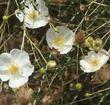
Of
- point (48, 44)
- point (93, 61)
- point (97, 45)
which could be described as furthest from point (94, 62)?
point (48, 44)

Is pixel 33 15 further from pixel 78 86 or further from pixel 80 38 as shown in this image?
pixel 78 86

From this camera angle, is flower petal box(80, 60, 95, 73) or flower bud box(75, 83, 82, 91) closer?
flower bud box(75, 83, 82, 91)

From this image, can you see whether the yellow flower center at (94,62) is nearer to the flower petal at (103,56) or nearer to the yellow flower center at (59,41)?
the flower petal at (103,56)

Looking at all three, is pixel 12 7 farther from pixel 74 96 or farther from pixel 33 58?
pixel 74 96

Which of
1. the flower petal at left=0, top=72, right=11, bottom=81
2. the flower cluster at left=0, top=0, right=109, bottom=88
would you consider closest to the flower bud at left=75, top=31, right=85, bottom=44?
the flower cluster at left=0, top=0, right=109, bottom=88

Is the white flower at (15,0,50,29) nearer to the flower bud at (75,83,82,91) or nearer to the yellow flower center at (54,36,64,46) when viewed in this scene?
the yellow flower center at (54,36,64,46)

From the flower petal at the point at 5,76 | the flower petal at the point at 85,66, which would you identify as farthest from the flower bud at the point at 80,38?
the flower petal at the point at 5,76
